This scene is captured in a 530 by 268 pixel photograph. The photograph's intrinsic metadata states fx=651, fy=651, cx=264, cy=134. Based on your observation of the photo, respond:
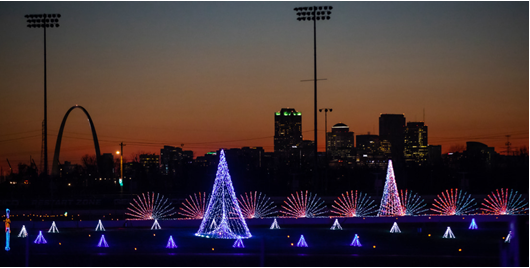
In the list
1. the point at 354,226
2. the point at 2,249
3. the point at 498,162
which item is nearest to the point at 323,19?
the point at 354,226

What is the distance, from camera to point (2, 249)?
23.6 meters

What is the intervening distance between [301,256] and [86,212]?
2372 centimetres

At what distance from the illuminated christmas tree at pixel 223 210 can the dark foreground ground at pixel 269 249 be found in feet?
2.25

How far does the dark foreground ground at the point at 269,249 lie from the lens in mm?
19828

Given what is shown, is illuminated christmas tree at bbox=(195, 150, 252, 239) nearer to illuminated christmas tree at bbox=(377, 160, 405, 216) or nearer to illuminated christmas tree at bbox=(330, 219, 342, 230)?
illuminated christmas tree at bbox=(330, 219, 342, 230)

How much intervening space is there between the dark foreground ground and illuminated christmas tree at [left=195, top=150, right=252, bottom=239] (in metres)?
0.68

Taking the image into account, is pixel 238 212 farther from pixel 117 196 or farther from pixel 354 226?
pixel 117 196

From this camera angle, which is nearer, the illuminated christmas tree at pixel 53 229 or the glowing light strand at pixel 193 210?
the illuminated christmas tree at pixel 53 229

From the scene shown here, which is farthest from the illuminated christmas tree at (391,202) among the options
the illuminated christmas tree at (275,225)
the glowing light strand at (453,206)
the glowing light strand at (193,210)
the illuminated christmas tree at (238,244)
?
the illuminated christmas tree at (238,244)

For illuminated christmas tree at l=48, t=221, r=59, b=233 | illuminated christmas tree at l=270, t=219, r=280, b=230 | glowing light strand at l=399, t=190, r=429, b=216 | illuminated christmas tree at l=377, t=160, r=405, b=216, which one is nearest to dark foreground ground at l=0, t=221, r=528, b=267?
illuminated christmas tree at l=48, t=221, r=59, b=233

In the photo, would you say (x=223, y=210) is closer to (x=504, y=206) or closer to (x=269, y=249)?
(x=269, y=249)

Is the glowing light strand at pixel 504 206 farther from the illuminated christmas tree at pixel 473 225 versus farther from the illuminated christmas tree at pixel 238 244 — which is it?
the illuminated christmas tree at pixel 238 244

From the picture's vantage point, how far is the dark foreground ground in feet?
65.1

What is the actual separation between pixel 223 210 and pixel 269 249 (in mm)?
4261
